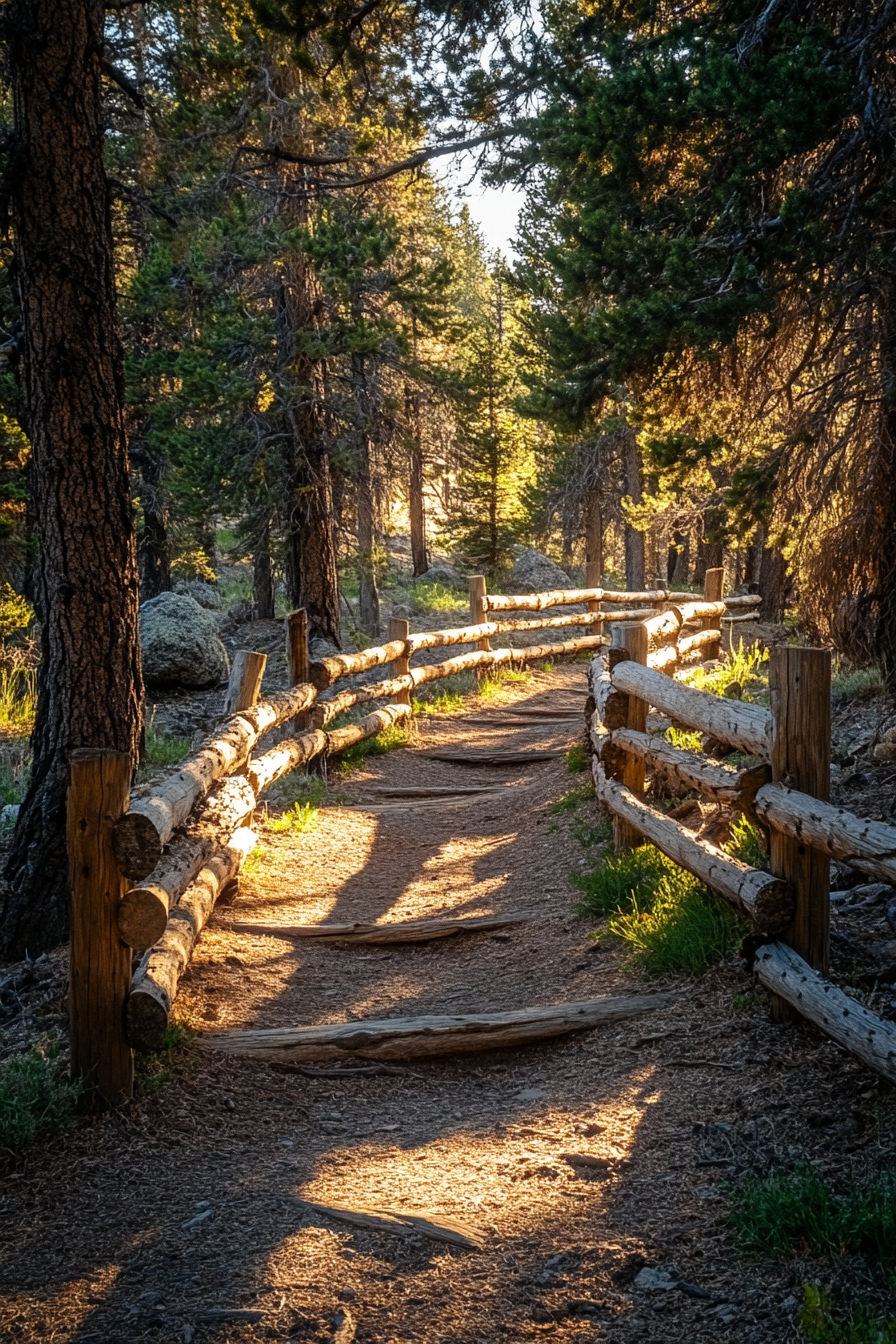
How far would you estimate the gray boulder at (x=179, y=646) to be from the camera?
1362 cm

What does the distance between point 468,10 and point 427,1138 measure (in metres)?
7.96

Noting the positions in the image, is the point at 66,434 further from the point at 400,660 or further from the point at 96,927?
the point at 400,660

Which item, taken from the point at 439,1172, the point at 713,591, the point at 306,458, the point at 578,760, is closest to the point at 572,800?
the point at 578,760

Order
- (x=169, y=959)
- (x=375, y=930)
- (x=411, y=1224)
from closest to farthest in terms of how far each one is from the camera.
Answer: (x=411, y=1224), (x=169, y=959), (x=375, y=930)

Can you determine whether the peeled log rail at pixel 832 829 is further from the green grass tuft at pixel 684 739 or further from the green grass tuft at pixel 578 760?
the green grass tuft at pixel 578 760

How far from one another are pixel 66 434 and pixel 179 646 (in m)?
8.47

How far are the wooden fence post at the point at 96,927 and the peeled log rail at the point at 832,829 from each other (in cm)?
259

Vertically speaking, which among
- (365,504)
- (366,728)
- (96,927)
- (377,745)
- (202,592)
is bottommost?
(377,745)

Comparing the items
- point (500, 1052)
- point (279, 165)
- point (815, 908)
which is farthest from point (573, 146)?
point (279, 165)

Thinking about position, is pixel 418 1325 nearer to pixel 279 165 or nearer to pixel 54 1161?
pixel 54 1161

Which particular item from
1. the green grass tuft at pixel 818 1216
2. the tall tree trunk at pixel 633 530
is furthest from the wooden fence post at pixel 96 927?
the tall tree trunk at pixel 633 530

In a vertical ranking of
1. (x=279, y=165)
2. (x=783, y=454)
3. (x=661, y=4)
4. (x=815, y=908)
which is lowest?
(x=815, y=908)

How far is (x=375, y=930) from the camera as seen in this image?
19.6 feet

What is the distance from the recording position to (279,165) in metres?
11.9
